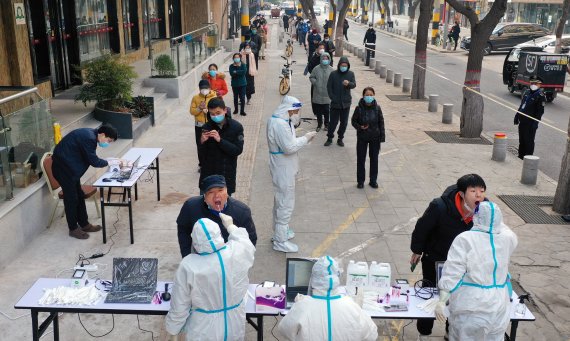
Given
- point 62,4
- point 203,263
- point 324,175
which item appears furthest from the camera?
point 62,4

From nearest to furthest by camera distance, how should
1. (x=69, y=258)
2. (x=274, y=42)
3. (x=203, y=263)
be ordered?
(x=203, y=263) < (x=69, y=258) < (x=274, y=42)

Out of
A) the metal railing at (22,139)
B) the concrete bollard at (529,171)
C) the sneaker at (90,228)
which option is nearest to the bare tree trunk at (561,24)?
the concrete bollard at (529,171)

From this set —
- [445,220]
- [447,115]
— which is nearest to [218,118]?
[445,220]

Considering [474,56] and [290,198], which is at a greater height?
[474,56]

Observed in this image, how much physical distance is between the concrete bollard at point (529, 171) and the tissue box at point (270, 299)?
746 cm

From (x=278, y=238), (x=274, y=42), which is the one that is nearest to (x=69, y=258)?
(x=278, y=238)

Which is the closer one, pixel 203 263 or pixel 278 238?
pixel 203 263

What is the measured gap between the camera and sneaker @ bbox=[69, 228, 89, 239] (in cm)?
817

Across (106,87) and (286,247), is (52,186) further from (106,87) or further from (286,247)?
(106,87)

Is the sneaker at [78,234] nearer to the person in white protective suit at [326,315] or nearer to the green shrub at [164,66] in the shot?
the person in white protective suit at [326,315]

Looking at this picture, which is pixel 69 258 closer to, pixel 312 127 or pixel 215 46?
pixel 312 127

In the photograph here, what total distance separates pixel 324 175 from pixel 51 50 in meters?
8.51

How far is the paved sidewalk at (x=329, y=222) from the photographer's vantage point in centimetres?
643

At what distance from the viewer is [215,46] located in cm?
2766
